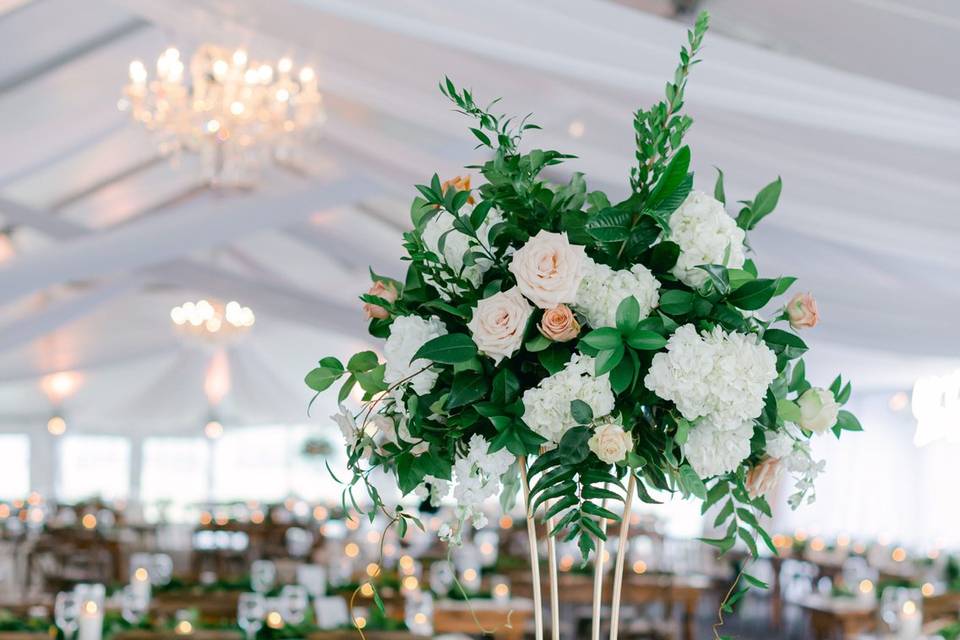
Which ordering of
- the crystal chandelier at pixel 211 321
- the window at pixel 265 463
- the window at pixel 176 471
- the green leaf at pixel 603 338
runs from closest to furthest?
the green leaf at pixel 603 338 → the crystal chandelier at pixel 211 321 → the window at pixel 176 471 → the window at pixel 265 463

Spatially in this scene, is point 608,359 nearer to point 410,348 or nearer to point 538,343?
point 538,343

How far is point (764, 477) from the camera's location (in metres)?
1.69

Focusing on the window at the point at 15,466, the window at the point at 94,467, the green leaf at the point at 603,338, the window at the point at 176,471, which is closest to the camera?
the green leaf at the point at 603,338

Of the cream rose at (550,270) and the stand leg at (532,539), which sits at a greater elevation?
the cream rose at (550,270)

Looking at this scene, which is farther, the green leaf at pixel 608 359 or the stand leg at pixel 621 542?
the stand leg at pixel 621 542

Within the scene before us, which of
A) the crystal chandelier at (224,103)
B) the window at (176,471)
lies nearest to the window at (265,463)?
the window at (176,471)

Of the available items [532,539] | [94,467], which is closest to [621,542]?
[532,539]

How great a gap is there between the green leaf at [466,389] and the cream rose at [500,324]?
0.17ft

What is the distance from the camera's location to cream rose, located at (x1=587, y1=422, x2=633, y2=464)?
151 centimetres

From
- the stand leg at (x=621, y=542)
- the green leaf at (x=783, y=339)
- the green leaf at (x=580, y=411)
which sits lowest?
the stand leg at (x=621, y=542)

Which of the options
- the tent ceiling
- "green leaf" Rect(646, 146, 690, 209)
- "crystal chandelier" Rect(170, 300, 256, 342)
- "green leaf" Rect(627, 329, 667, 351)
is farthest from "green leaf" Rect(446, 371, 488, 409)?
"crystal chandelier" Rect(170, 300, 256, 342)

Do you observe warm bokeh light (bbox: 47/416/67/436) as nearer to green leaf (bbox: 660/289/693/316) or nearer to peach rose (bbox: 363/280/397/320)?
peach rose (bbox: 363/280/397/320)

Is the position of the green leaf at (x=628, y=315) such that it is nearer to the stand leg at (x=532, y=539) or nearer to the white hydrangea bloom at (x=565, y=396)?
the white hydrangea bloom at (x=565, y=396)

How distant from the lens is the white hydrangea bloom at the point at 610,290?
1.59 m
